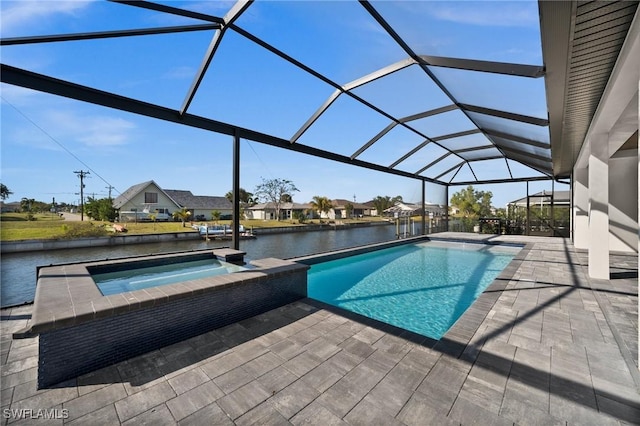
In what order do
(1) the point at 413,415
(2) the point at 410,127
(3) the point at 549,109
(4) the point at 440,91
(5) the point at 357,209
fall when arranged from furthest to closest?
(5) the point at 357,209 < (2) the point at 410,127 < (4) the point at 440,91 < (3) the point at 549,109 < (1) the point at 413,415

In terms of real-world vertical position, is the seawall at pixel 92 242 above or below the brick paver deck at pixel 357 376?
below

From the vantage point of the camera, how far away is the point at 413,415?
1.69 m

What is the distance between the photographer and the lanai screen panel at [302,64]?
2.94 meters

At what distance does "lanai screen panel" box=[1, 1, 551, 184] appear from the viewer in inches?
116

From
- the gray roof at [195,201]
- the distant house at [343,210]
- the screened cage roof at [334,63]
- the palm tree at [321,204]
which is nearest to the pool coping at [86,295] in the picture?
the screened cage roof at [334,63]

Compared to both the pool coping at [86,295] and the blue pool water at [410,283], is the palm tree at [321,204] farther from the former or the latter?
the pool coping at [86,295]

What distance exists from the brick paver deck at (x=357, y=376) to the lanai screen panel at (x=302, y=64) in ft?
9.64

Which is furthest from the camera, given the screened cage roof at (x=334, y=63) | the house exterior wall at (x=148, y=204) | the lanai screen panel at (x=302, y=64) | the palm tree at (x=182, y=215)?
the house exterior wall at (x=148, y=204)

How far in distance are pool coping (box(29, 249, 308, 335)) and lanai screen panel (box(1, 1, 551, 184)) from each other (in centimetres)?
228

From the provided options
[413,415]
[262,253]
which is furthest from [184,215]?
[413,415]

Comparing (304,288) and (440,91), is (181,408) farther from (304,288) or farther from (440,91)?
(440,91)

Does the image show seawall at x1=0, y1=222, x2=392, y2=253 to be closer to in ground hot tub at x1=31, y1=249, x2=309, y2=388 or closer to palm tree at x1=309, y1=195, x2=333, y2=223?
in ground hot tub at x1=31, y1=249, x2=309, y2=388

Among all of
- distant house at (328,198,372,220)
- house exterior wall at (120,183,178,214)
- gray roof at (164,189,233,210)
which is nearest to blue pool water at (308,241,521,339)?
gray roof at (164,189,233,210)

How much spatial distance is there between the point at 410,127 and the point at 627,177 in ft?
18.9
